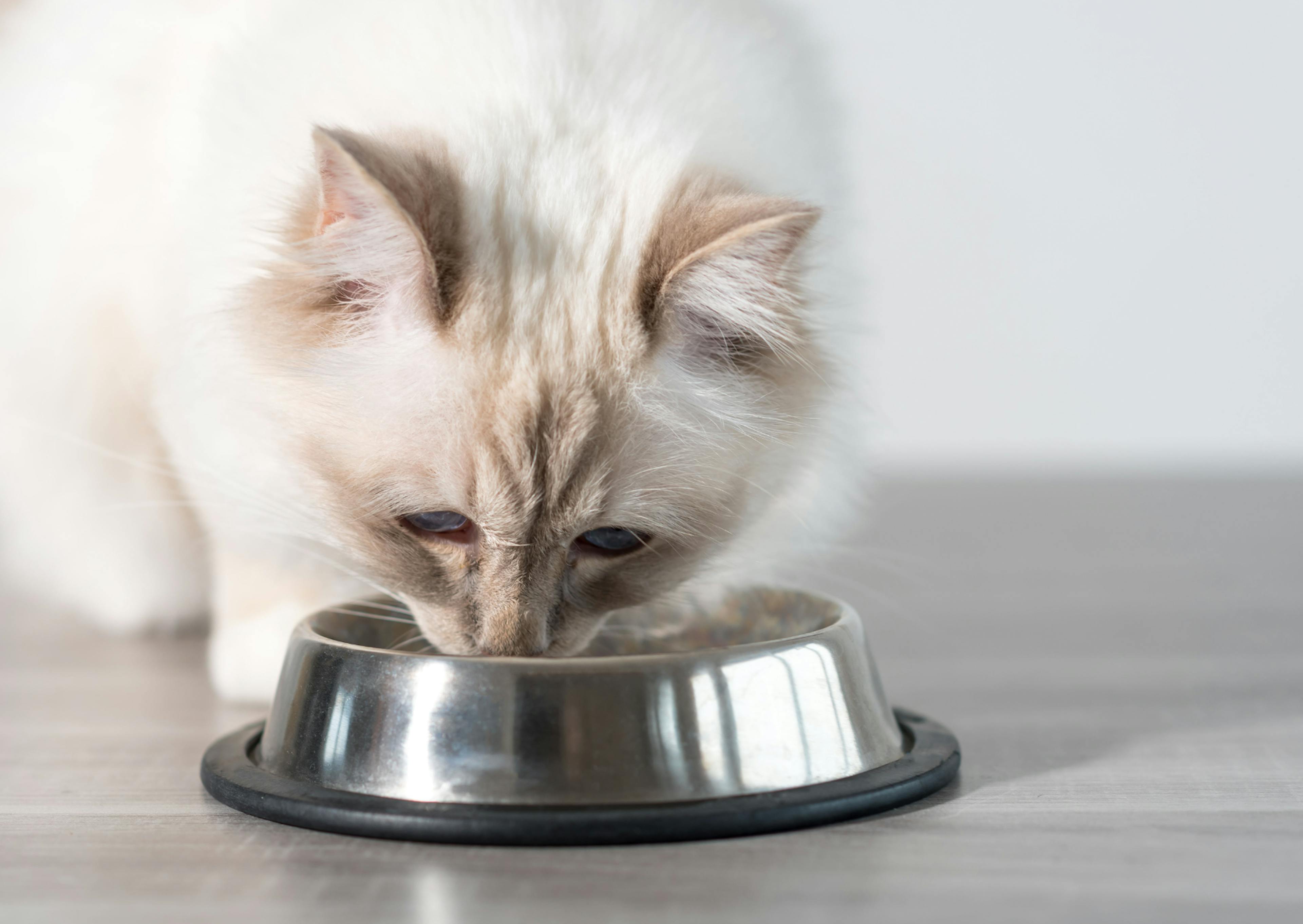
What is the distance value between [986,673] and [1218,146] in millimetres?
3229

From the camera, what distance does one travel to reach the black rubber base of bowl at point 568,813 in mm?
1076

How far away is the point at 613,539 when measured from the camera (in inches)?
53.0

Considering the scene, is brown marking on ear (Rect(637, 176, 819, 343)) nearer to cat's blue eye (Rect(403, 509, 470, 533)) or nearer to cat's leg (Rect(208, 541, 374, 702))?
cat's blue eye (Rect(403, 509, 470, 533))

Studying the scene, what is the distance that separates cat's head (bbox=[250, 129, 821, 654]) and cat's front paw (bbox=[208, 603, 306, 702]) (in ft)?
1.26

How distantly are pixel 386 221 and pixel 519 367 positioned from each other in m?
0.18

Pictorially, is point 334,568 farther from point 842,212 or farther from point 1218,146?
point 1218,146

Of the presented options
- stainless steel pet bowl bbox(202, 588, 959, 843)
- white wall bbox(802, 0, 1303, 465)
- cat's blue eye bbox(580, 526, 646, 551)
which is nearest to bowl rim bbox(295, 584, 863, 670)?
stainless steel pet bowl bbox(202, 588, 959, 843)

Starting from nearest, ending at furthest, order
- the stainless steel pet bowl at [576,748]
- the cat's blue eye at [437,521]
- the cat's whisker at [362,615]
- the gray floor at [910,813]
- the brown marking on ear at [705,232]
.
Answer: the gray floor at [910,813]
the stainless steel pet bowl at [576,748]
the brown marking on ear at [705,232]
the cat's blue eye at [437,521]
the cat's whisker at [362,615]

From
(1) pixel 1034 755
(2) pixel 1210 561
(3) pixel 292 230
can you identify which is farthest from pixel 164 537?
(2) pixel 1210 561

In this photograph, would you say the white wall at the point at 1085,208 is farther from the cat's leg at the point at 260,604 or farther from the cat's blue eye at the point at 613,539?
the cat's blue eye at the point at 613,539

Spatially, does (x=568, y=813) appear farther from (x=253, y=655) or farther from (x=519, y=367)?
(x=253, y=655)

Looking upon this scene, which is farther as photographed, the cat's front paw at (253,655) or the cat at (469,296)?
the cat's front paw at (253,655)

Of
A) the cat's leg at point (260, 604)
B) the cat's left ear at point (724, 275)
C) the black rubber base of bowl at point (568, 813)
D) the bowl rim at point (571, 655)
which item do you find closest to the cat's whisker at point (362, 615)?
the bowl rim at point (571, 655)

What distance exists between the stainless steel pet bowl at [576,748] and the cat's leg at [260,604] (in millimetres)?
458
